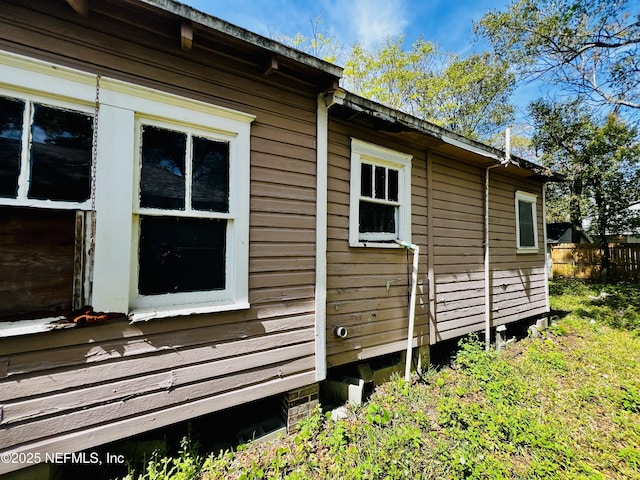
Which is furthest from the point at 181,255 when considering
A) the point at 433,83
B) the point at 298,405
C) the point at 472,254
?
the point at 433,83

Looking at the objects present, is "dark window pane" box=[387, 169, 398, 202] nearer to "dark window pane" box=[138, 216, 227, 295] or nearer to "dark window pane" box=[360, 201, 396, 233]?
"dark window pane" box=[360, 201, 396, 233]

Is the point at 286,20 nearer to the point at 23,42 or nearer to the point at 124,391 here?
the point at 23,42

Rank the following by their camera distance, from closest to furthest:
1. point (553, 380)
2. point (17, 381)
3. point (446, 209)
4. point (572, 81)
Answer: point (17, 381), point (553, 380), point (446, 209), point (572, 81)

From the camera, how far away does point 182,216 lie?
2418 millimetres

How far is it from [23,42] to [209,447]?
3595 millimetres

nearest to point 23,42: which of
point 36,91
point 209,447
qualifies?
point 36,91

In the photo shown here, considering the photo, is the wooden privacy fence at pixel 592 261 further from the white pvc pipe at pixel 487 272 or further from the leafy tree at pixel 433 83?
the white pvc pipe at pixel 487 272

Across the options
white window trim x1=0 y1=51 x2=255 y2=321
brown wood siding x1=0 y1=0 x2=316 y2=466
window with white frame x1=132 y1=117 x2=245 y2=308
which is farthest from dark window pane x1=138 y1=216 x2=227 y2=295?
brown wood siding x1=0 y1=0 x2=316 y2=466

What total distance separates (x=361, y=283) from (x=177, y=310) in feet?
7.04

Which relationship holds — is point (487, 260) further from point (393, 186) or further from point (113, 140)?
point (113, 140)

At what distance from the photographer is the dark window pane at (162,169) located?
230 centimetres

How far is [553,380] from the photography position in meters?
4.14

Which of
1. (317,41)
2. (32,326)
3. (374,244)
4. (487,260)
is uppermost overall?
(317,41)

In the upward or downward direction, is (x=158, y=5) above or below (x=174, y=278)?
above
